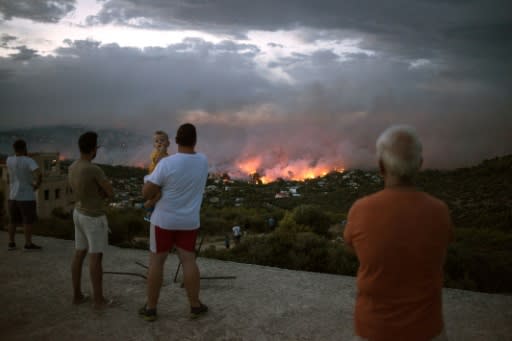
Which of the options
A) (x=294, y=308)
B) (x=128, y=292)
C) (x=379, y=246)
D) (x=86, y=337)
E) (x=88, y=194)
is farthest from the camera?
(x=128, y=292)

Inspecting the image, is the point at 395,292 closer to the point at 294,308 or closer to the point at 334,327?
the point at 334,327

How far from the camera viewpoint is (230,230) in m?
23.6

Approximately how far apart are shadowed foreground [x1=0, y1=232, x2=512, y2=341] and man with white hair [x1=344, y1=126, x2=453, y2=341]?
2139mm

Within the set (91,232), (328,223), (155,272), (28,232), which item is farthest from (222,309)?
(328,223)

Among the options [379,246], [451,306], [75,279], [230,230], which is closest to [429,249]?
[379,246]

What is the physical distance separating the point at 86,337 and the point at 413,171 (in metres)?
3.66

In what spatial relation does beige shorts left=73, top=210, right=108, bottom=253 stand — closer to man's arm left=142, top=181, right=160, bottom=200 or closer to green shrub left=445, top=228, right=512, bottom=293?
man's arm left=142, top=181, right=160, bottom=200

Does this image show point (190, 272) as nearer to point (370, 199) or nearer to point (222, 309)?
point (222, 309)

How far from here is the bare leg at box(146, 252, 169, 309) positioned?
4.34 meters

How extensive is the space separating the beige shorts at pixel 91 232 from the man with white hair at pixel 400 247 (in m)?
3.32

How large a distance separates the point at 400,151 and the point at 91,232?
3.64 meters

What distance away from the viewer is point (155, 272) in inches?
172

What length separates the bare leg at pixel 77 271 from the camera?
494 centimetres

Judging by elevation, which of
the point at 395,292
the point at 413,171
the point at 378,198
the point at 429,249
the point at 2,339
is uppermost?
the point at 413,171
